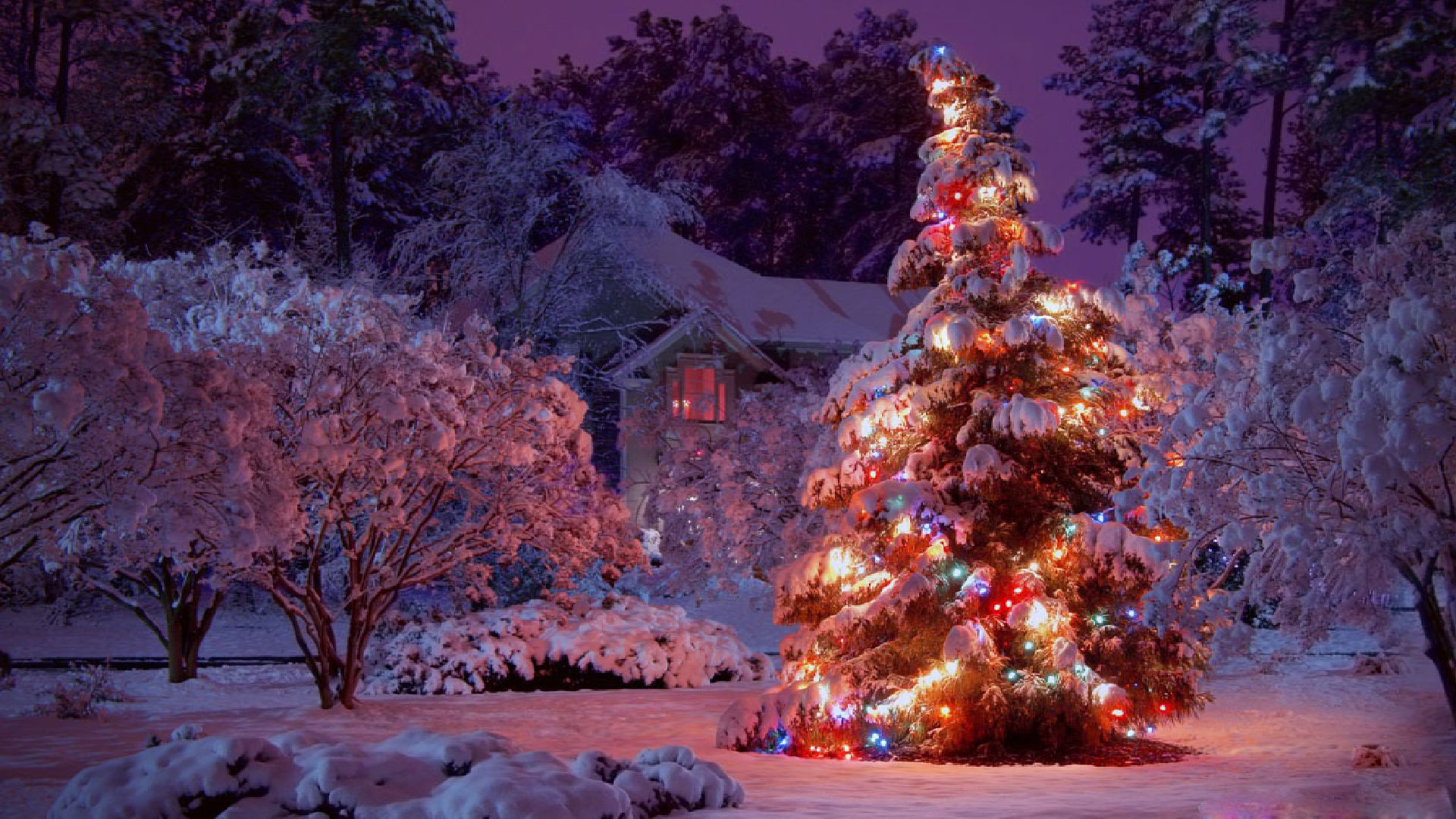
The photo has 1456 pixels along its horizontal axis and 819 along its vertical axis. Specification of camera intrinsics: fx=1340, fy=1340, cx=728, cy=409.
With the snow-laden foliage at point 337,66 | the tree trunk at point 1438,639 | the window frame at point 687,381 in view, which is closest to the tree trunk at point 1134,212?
the window frame at point 687,381

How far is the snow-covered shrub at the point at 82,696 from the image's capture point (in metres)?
13.9

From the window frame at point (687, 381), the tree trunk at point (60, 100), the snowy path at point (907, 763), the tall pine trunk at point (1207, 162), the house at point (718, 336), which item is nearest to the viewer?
the snowy path at point (907, 763)

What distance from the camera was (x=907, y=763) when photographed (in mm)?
12062

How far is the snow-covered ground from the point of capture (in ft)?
28.7

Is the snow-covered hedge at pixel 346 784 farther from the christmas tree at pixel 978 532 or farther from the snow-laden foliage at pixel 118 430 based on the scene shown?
the christmas tree at pixel 978 532

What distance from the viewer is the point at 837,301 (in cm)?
3816

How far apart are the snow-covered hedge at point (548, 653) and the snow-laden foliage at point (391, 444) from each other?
101cm

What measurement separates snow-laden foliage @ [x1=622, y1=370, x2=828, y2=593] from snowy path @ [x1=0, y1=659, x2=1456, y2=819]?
17.7ft

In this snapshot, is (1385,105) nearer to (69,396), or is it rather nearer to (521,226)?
(521,226)

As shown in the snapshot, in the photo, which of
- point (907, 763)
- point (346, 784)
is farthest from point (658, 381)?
point (346, 784)

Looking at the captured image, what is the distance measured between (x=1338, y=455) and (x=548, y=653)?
12.0m

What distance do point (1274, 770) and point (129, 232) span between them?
97.7ft

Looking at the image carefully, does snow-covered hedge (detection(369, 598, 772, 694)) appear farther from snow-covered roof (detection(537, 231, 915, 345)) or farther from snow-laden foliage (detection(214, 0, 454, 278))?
snow-covered roof (detection(537, 231, 915, 345))

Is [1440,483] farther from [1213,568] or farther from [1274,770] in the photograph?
[1213,568]
